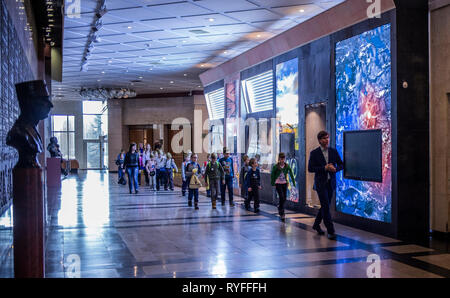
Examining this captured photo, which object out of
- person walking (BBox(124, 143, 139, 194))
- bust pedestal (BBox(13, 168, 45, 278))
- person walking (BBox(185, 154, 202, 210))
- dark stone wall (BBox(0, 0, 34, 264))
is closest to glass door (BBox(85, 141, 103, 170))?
person walking (BBox(124, 143, 139, 194))

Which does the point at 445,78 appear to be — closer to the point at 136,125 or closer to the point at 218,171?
the point at 218,171

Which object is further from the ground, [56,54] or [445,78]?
[56,54]

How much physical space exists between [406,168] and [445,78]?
1773 mm

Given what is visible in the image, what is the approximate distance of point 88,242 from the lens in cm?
766

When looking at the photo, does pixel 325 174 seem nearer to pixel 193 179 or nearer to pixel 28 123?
pixel 193 179

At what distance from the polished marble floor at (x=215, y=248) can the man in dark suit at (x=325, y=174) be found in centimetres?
36

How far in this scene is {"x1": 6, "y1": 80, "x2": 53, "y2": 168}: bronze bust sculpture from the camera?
404 centimetres

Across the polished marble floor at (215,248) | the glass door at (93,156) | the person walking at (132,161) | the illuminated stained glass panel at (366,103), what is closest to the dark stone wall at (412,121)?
the illuminated stained glass panel at (366,103)

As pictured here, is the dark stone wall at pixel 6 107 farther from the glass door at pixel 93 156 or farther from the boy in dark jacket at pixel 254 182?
the glass door at pixel 93 156

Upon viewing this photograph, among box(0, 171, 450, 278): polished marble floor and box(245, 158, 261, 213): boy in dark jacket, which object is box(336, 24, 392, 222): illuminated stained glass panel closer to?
box(0, 171, 450, 278): polished marble floor

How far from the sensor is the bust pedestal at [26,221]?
12.9ft

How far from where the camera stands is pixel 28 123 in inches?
162

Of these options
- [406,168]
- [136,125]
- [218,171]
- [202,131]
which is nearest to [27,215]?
[406,168]
